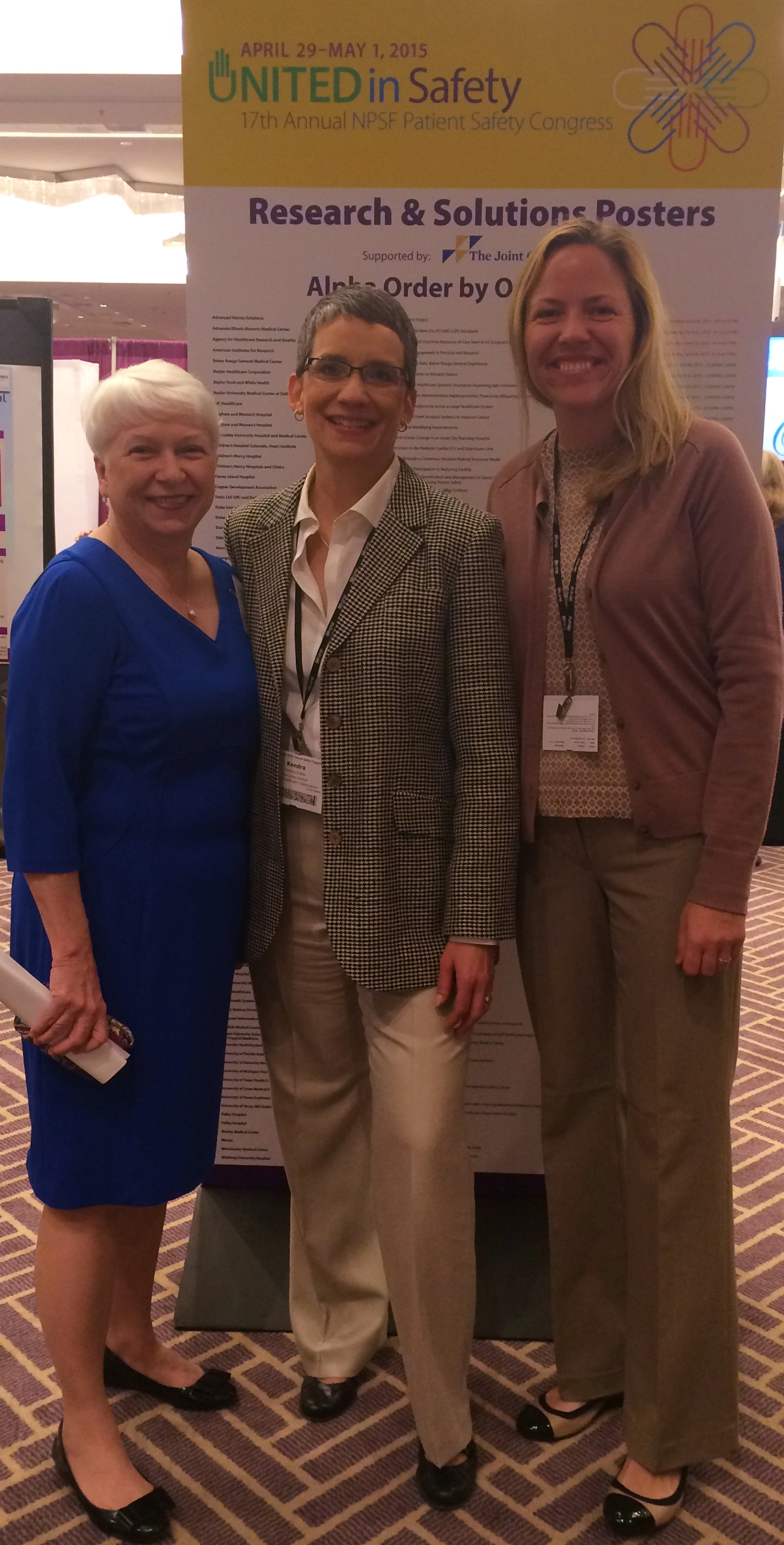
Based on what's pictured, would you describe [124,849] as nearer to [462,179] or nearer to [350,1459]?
[350,1459]

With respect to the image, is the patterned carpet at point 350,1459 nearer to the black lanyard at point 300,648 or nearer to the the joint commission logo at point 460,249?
the black lanyard at point 300,648

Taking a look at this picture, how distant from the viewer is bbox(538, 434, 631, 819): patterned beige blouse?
1.79 m

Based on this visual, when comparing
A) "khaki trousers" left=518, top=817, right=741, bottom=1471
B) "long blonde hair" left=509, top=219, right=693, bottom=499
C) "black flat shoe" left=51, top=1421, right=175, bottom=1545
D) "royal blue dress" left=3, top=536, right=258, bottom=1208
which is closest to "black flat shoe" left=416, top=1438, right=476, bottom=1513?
"khaki trousers" left=518, top=817, right=741, bottom=1471

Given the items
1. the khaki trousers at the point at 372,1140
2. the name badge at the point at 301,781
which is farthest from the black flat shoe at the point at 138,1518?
the name badge at the point at 301,781

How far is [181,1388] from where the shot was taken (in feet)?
7.09

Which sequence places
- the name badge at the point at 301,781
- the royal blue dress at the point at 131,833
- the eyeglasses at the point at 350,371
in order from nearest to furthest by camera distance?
the royal blue dress at the point at 131,833 → the eyeglasses at the point at 350,371 → the name badge at the point at 301,781

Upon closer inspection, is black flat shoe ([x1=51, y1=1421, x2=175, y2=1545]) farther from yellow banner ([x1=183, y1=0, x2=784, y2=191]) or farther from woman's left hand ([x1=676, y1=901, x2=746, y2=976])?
yellow banner ([x1=183, y1=0, x2=784, y2=191])

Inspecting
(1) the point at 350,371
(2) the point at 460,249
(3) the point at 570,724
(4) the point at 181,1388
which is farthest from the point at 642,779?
(4) the point at 181,1388

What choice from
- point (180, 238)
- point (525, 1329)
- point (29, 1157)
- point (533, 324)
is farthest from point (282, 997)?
point (180, 238)

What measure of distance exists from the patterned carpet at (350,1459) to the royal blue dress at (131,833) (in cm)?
52

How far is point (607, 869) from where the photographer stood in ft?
6.01

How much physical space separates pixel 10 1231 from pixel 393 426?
82.2 inches

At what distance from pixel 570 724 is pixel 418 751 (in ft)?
0.78

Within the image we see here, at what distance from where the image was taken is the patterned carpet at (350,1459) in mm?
1866
